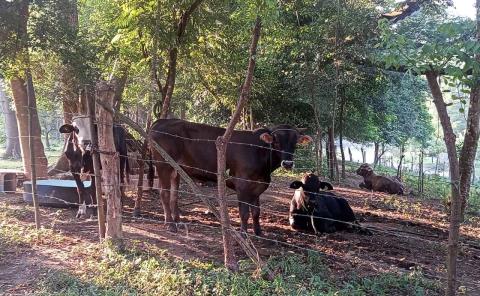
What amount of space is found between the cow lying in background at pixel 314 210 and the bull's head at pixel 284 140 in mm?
626

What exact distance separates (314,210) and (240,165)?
1370 mm

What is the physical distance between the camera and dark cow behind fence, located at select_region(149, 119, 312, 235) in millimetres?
6367

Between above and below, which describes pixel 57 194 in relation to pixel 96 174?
below

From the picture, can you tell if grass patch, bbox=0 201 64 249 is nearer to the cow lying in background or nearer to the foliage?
the foliage

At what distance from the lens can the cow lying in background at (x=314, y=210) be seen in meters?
6.86

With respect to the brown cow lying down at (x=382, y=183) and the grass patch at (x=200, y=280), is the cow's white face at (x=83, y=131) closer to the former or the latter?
the grass patch at (x=200, y=280)

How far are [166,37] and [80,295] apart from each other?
14.5 ft

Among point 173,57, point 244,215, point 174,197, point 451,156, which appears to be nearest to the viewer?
point 451,156

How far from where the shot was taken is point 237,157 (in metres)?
6.63

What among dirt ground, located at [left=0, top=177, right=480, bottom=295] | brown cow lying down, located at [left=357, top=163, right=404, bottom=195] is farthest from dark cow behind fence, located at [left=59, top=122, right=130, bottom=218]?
brown cow lying down, located at [left=357, top=163, right=404, bottom=195]

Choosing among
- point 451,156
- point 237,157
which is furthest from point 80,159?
point 451,156

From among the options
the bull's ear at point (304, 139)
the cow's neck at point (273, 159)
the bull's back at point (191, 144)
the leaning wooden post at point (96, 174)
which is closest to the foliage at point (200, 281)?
the leaning wooden post at point (96, 174)

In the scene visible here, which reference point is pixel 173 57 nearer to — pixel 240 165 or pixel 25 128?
pixel 240 165

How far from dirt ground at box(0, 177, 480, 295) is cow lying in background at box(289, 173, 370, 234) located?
0.20 m
